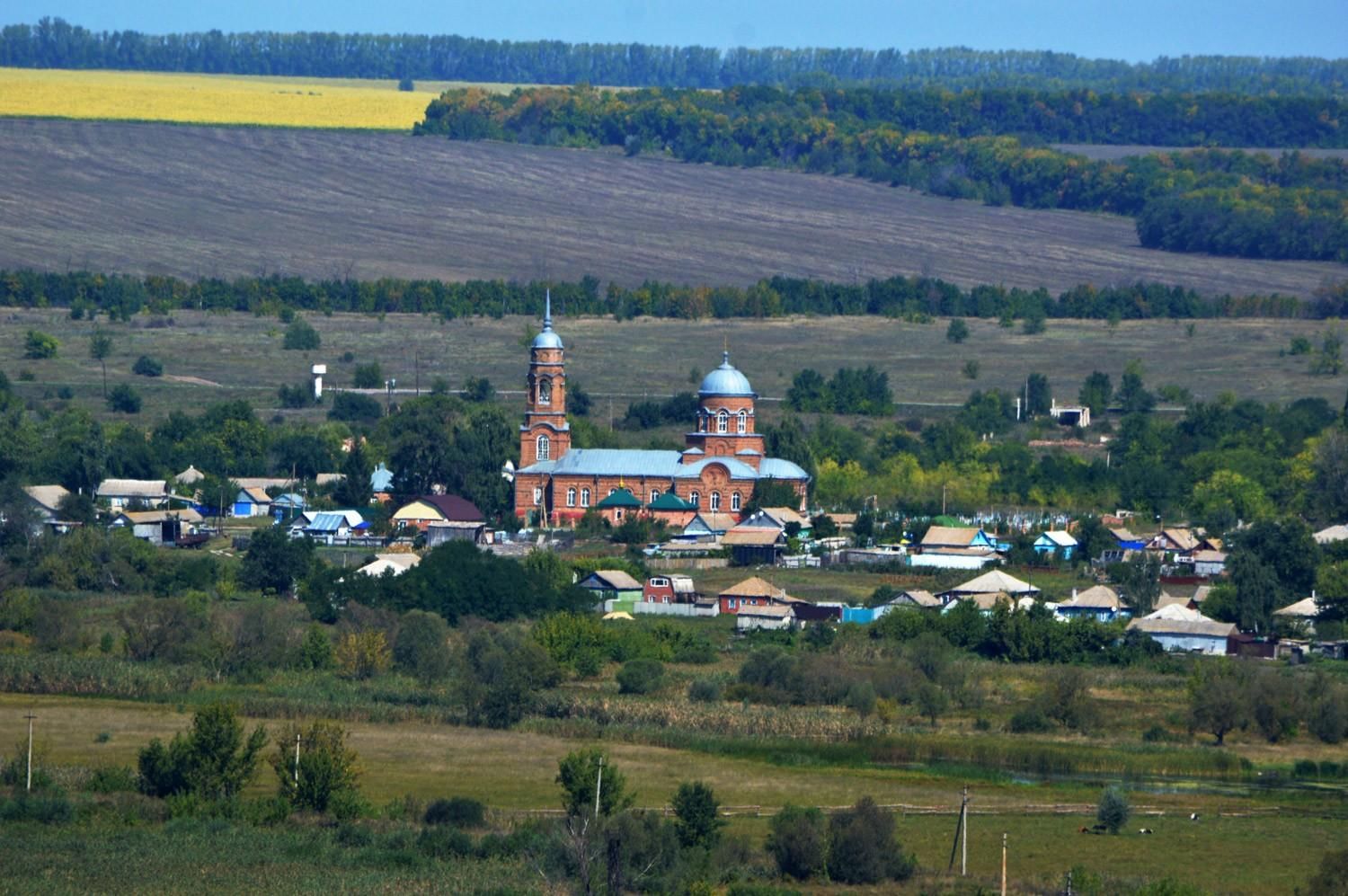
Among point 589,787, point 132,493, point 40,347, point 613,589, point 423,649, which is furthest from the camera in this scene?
point 40,347

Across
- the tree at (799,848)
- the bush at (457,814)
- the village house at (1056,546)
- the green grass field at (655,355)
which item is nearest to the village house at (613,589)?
the village house at (1056,546)

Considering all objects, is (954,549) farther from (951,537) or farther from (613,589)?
(613,589)

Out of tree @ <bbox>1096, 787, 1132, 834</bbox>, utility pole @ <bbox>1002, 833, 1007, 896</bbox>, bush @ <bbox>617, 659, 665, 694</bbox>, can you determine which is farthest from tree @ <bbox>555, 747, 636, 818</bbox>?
bush @ <bbox>617, 659, 665, 694</bbox>

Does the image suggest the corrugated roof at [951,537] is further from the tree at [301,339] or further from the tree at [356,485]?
the tree at [301,339]

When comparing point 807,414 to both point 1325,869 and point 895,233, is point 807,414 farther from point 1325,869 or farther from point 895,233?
point 1325,869

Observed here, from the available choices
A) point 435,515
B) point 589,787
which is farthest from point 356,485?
point 589,787

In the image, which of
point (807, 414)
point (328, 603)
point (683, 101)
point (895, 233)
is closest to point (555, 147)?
point (683, 101)

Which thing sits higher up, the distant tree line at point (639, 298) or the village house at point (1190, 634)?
the distant tree line at point (639, 298)
